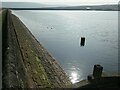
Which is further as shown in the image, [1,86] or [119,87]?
[119,87]

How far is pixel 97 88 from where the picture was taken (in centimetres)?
1242

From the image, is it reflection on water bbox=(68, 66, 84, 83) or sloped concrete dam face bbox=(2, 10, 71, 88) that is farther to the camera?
reflection on water bbox=(68, 66, 84, 83)

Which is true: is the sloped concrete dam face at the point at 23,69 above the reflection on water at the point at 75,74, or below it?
above

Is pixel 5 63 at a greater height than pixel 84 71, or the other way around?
pixel 5 63

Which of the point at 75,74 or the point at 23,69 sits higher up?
the point at 23,69

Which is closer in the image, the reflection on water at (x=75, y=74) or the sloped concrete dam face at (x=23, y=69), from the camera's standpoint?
the sloped concrete dam face at (x=23, y=69)

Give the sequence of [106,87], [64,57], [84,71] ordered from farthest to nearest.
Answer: [64,57], [84,71], [106,87]

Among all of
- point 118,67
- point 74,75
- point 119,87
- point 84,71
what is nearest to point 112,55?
point 118,67

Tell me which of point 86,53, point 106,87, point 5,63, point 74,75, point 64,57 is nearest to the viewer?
point 5,63

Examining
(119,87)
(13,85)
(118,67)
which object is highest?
(13,85)

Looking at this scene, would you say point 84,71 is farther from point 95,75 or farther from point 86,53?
point 95,75

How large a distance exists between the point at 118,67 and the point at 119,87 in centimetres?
1752

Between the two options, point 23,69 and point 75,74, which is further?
point 75,74

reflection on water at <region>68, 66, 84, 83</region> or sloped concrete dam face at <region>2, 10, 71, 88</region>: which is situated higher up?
sloped concrete dam face at <region>2, 10, 71, 88</region>
